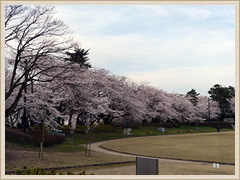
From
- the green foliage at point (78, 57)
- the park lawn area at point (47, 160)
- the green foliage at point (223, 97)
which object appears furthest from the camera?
the green foliage at point (223, 97)

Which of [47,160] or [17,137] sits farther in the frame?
[17,137]

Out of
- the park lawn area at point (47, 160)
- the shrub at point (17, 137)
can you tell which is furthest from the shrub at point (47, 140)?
the park lawn area at point (47, 160)

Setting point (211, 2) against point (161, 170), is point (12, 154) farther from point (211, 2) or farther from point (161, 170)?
point (211, 2)

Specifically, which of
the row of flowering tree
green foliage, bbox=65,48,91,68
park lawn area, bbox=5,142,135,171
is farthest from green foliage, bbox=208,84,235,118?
park lawn area, bbox=5,142,135,171

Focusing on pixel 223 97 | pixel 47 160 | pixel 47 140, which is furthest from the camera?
pixel 223 97

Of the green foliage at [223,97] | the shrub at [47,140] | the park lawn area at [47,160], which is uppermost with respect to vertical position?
the green foliage at [223,97]

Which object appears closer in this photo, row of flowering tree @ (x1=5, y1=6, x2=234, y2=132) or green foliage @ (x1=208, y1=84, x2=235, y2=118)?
row of flowering tree @ (x1=5, y1=6, x2=234, y2=132)

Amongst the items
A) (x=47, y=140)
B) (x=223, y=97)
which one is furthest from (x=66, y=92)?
(x=223, y=97)

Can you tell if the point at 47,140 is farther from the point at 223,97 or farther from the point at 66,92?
the point at 223,97

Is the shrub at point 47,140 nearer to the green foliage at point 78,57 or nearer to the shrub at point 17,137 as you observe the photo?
the shrub at point 17,137

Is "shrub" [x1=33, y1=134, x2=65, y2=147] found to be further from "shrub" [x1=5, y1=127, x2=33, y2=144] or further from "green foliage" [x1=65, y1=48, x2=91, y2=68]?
"green foliage" [x1=65, y1=48, x2=91, y2=68]

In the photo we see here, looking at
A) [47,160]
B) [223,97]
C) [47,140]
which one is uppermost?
[223,97]

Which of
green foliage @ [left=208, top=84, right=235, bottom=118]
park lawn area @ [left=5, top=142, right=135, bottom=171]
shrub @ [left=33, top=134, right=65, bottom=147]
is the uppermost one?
green foliage @ [left=208, top=84, right=235, bottom=118]

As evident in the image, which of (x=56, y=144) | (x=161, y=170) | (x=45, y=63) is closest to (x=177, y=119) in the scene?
(x=56, y=144)
